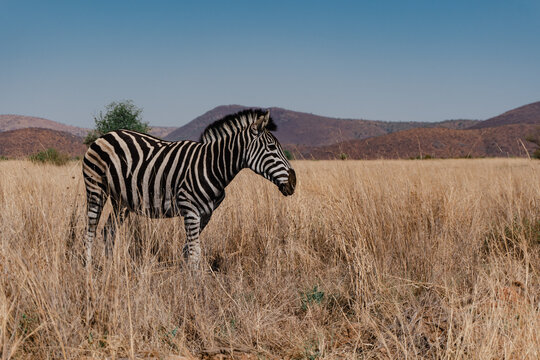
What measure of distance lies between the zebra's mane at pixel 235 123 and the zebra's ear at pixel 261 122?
155 mm

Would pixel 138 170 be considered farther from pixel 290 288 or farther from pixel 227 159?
pixel 290 288

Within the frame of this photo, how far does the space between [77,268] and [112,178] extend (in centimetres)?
171

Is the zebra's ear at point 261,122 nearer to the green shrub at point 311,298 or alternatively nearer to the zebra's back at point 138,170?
the zebra's back at point 138,170

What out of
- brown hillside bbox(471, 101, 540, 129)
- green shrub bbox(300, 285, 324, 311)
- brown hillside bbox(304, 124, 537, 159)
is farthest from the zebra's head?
brown hillside bbox(471, 101, 540, 129)

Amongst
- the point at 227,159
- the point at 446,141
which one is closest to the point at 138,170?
the point at 227,159

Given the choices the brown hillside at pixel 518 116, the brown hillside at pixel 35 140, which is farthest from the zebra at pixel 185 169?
the brown hillside at pixel 518 116

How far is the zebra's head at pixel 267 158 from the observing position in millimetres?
4266

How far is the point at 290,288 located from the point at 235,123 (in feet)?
6.35

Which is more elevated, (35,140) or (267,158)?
(35,140)

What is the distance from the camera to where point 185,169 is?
4598mm

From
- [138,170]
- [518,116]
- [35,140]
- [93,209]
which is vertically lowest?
[93,209]

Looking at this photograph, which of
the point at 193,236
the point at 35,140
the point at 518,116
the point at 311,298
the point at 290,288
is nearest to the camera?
the point at 311,298

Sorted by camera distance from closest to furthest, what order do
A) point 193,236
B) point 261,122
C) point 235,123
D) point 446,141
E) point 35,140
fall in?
point 193,236, point 261,122, point 235,123, point 35,140, point 446,141

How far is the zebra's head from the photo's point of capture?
14.0 ft
